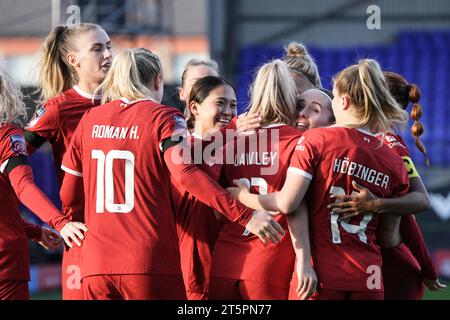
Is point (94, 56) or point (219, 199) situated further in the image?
point (94, 56)

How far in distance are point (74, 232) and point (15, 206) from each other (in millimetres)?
524

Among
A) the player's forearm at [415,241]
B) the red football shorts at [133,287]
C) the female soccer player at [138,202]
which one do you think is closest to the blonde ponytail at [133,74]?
the female soccer player at [138,202]

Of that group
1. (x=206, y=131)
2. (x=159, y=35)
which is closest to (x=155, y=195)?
(x=206, y=131)

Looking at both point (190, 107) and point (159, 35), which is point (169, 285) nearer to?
point (190, 107)

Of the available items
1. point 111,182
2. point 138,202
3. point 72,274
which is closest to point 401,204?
point 138,202

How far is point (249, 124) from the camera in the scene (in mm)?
4656

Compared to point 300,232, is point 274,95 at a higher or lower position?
higher

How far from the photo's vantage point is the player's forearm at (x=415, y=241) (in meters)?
4.93

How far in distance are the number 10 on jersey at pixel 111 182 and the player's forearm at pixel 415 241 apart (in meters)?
1.52

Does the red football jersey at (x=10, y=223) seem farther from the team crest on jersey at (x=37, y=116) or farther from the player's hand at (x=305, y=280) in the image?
the player's hand at (x=305, y=280)

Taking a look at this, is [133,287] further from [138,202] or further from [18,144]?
[18,144]

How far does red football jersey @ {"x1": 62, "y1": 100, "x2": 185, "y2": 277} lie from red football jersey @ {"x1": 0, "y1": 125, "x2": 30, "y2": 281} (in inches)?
21.4

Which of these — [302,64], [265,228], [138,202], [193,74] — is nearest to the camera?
[265,228]
